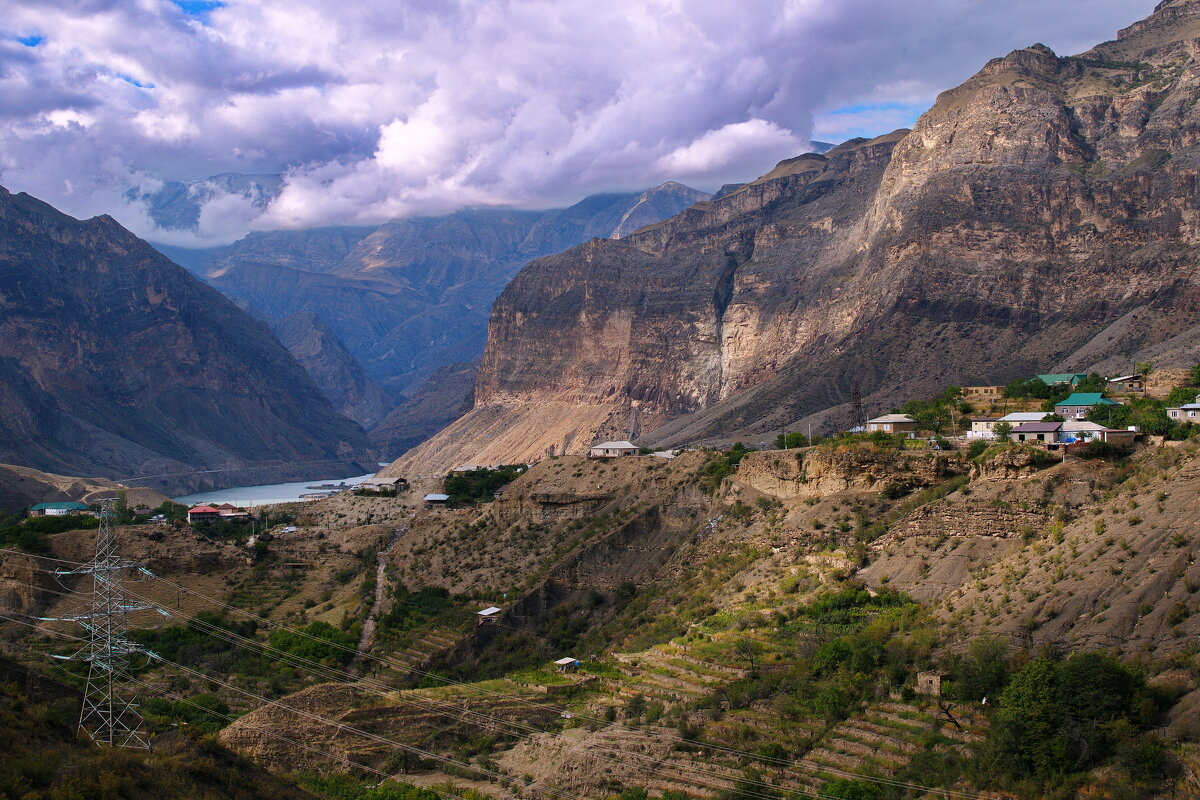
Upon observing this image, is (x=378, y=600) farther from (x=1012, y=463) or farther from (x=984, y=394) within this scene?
(x=984, y=394)

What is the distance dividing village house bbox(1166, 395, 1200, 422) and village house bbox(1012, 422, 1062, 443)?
6.08 meters

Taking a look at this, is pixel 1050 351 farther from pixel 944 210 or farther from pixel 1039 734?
pixel 1039 734

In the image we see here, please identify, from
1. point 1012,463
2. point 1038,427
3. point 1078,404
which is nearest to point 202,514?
point 1078,404

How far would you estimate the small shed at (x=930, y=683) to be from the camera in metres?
40.5

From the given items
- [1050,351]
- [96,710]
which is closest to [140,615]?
[96,710]

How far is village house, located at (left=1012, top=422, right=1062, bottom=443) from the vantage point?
61.4 metres

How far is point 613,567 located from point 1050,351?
323 ft

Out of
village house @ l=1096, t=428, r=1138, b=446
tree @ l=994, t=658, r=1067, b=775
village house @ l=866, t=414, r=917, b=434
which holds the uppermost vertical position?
village house @ l=866, t=414, r=917, b=434

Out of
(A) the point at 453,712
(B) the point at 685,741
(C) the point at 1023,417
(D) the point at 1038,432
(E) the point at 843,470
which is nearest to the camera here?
(B) the point at 685,741

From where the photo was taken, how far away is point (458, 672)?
62.6 m

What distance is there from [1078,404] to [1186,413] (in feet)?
27.9

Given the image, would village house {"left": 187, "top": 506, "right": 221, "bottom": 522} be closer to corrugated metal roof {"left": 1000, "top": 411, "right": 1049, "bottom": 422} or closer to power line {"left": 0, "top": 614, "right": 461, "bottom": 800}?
power line {"left": 0, "top": 614, "right": 461, "bottom": 800}

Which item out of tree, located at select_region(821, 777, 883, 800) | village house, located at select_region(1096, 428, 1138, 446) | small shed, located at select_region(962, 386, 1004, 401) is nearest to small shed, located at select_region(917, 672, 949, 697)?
tree, located at select_region(821, 777, 883, 800)

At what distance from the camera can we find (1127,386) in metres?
82.9
